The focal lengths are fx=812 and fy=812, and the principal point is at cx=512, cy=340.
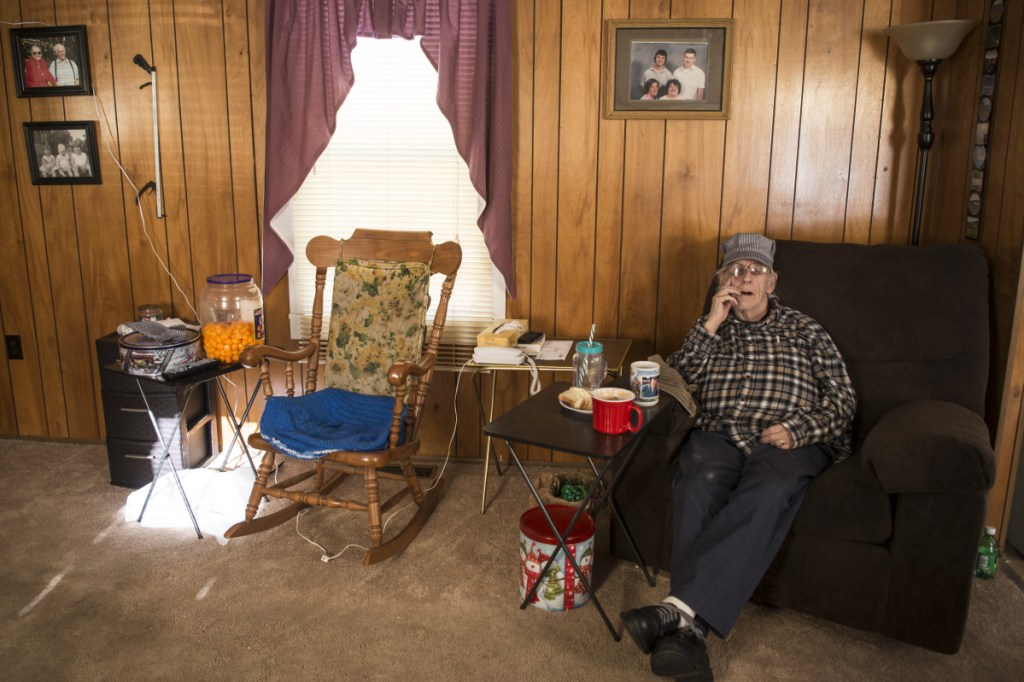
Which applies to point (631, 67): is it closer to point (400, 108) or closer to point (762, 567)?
point (400, 108)

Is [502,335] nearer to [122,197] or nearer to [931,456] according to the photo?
[931,456]

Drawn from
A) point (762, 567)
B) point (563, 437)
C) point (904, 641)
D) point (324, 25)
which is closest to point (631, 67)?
point (324, 25)

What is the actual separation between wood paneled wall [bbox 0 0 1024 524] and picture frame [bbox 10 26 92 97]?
1.8 inches

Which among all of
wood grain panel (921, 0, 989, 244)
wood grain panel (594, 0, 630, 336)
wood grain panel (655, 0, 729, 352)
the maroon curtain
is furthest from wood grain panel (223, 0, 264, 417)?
wood grain panel (921, 0, 989, 244)

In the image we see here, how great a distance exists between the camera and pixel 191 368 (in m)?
2.86

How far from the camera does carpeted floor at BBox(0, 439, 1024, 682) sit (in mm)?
2100

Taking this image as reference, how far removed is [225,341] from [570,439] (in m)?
1.56

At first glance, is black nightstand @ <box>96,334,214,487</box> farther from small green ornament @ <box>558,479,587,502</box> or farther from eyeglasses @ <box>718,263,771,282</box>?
eyeglasses @ <box>718,263,771,282</box>

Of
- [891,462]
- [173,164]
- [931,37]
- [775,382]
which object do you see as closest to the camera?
[891,462]

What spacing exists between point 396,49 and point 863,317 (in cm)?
200

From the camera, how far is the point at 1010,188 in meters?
2.54

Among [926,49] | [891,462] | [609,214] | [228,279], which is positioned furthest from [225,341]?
[926,49]

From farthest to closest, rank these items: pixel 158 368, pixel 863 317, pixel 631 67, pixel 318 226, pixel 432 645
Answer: pixel 318 226 < pixel 631 67 < pixel 158 368 < pixel 863 317 < pixel 432 645

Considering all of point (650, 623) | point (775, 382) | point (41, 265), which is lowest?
point (650, 623)
